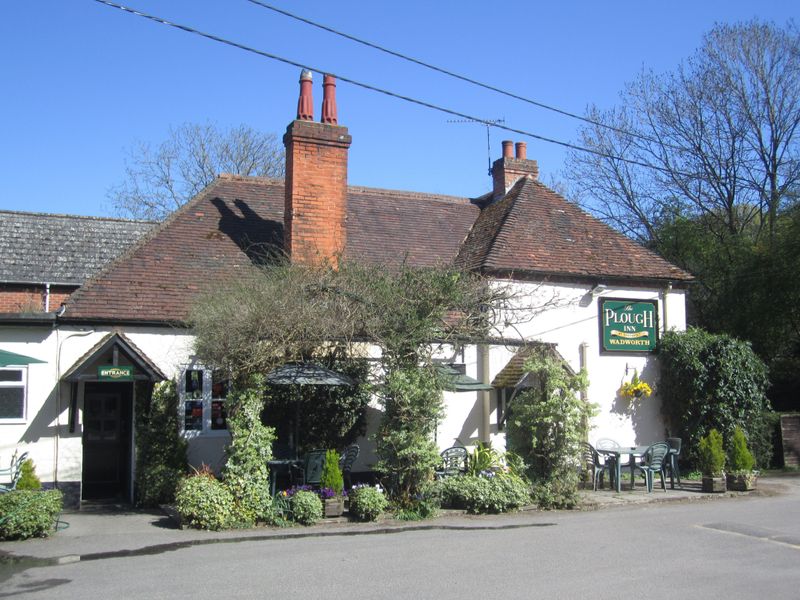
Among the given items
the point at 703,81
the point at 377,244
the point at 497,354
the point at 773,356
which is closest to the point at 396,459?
the point at 497,354

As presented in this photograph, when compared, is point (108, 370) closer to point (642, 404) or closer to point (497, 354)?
point (497, 354)

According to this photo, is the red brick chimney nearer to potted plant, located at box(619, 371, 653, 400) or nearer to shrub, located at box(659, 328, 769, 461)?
potted plant, located at box(619, 371, 653, 400)

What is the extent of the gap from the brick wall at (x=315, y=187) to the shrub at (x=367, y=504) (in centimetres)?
543

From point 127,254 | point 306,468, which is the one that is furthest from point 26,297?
point 306,468

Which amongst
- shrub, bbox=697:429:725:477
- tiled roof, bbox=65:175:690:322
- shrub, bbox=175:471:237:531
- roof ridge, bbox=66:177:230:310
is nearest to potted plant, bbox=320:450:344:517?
shrub, bbox=175:471:237:531

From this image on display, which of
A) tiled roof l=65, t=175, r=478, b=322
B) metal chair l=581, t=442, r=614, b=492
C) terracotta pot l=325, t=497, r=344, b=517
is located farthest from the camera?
metal chair l=581, t=442, r=614, b=492

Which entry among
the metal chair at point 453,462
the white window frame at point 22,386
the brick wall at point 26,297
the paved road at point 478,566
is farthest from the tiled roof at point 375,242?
the paved road at point 478,566

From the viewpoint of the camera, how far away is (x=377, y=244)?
1808 cm

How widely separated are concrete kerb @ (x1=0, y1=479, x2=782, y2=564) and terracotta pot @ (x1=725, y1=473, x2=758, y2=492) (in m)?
1.60

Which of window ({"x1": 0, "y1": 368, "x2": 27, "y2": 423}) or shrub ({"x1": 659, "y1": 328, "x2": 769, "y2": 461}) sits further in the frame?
shrub ({"x1": 659, "y1": 328, "x2": 769, "y2": 461})

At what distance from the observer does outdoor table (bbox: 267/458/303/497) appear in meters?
12.5

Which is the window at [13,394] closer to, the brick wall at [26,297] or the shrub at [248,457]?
the brick wall at [26,297]

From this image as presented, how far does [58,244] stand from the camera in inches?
680

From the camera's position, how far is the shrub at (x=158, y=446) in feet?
43.6
